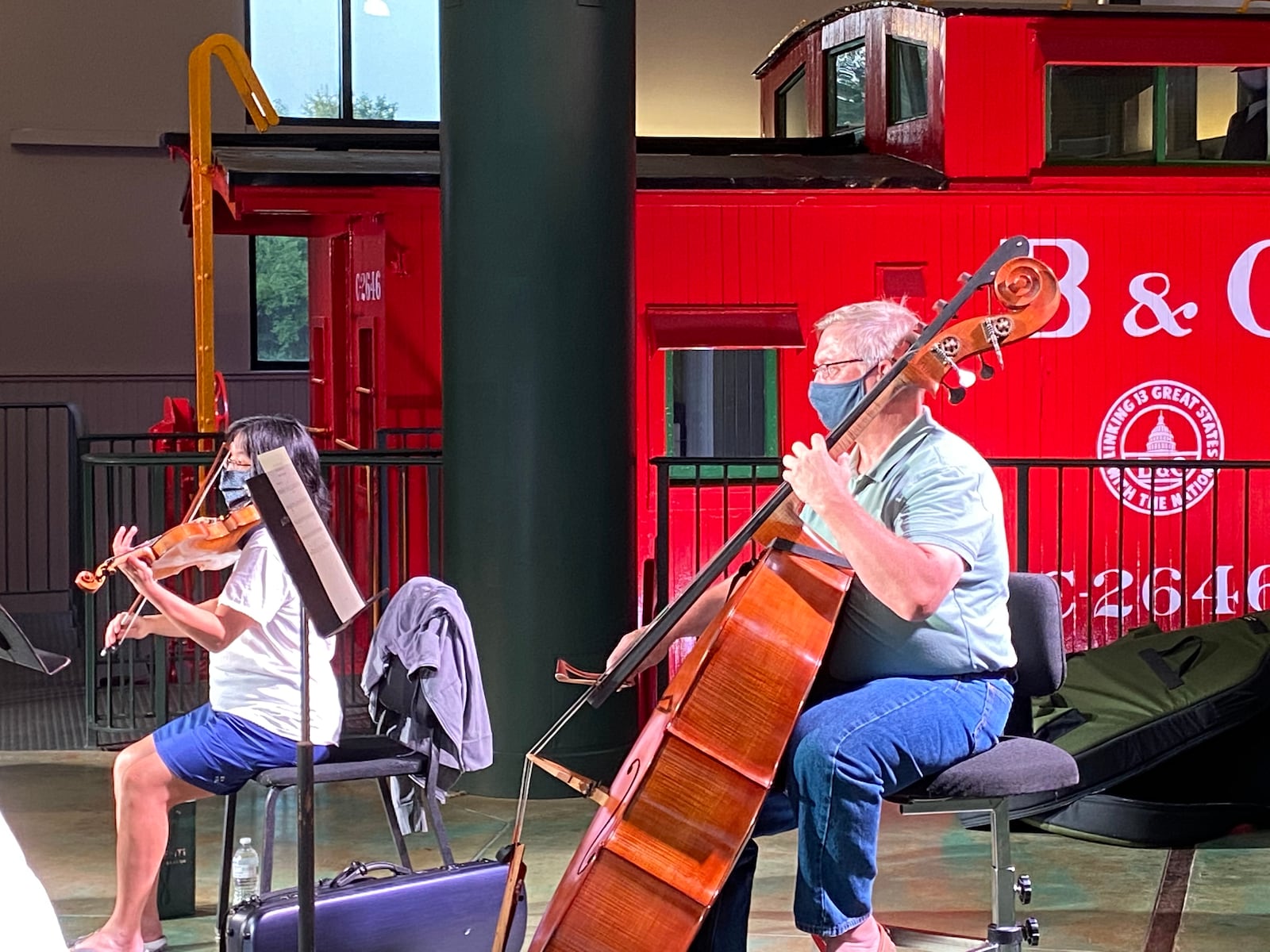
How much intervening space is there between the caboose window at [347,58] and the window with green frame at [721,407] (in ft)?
16.8

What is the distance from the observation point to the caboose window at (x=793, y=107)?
8.66 meters

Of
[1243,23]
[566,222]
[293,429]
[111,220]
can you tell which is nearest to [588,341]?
[566,222]

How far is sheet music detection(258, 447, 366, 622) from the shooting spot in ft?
8.55

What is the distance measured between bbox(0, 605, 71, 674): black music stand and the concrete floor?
1501mm

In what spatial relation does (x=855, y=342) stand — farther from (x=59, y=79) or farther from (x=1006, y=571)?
(x=59, y=79)

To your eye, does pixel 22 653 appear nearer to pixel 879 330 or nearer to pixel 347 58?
pixel 879 330

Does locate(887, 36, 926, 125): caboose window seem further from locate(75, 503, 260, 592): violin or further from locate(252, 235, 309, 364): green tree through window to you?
locate(252, 235, 309, 364): green tree through window

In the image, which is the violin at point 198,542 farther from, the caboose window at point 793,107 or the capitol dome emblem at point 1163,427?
the caboose window at point 793,107

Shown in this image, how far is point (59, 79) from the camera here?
1049 centimetres

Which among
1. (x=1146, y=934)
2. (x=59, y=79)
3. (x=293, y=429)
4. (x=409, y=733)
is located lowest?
(x=1146, y=934)

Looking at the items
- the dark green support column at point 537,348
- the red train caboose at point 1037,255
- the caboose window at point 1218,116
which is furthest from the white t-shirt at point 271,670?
the caboose window at point 1218,116

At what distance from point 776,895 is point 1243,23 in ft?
15.0

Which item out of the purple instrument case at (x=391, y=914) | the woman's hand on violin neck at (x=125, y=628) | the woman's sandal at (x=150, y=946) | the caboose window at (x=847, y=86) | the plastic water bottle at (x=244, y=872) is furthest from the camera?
the caboose window at (x=847, y=86)

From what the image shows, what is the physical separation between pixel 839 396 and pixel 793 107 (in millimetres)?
5950
